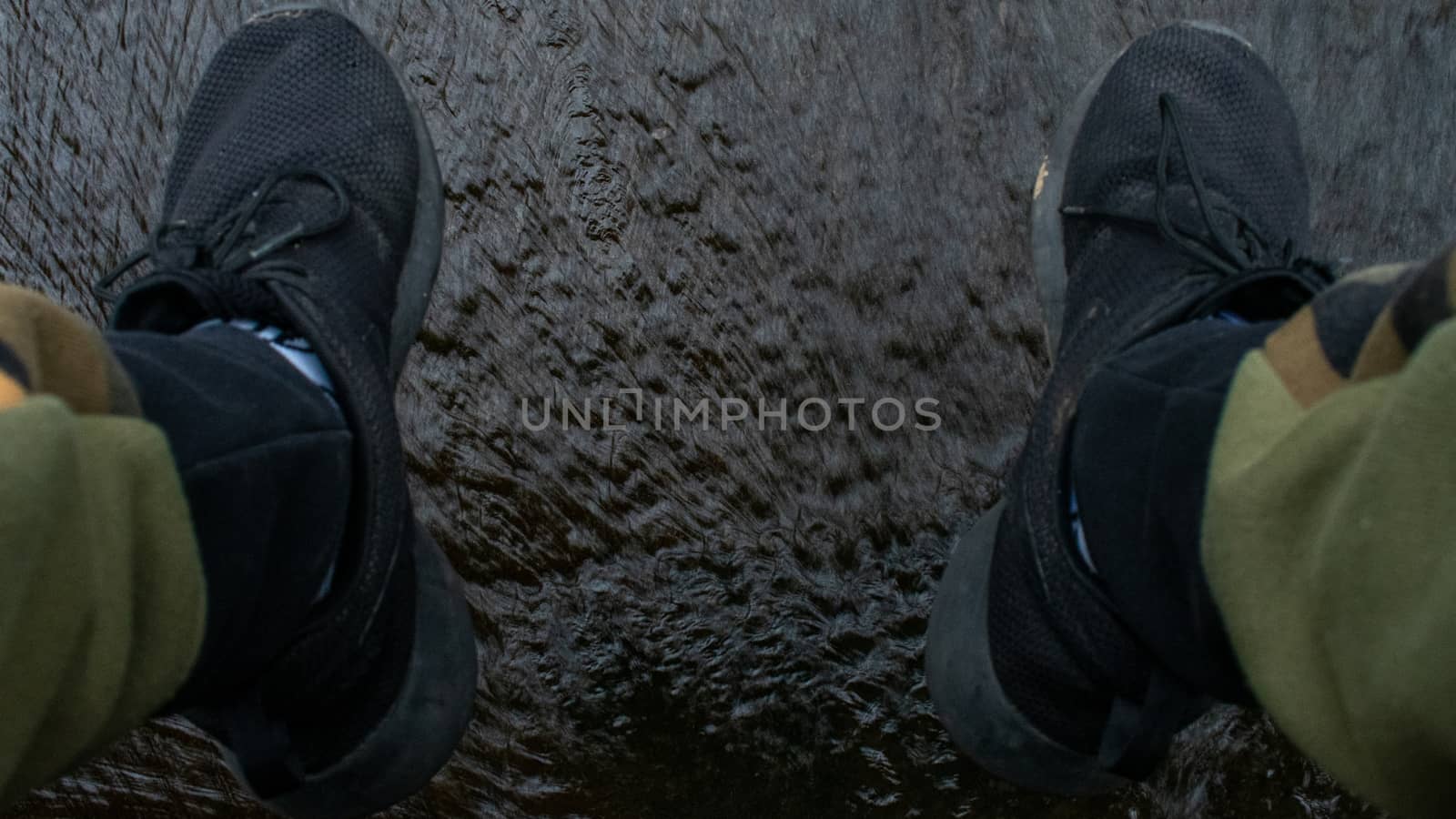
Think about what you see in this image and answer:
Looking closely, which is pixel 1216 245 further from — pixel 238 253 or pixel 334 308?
pixel 238 253

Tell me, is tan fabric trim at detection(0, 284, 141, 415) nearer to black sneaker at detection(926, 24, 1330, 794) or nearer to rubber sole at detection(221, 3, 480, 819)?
rubber sole at detection(221, 3, 480, 819)

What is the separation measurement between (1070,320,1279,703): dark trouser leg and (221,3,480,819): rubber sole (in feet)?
1.97

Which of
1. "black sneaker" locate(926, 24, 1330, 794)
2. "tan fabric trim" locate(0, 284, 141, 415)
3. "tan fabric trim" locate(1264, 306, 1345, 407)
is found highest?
"tan fabric trim" locate(0, 284, 141, 415)

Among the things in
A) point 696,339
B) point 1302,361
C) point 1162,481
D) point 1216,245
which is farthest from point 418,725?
point 1216,245

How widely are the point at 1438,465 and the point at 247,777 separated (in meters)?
0.84

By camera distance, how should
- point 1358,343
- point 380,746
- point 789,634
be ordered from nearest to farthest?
point 1358,343 < point 380,746 < point 789,634

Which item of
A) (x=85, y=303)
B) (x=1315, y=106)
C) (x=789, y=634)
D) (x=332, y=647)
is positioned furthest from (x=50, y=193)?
(x=1315, y=106)

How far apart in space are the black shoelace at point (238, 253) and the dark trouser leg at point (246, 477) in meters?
0.08

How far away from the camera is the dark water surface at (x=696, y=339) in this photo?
45.3 inches

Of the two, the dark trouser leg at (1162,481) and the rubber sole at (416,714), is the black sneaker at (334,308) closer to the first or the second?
the rubber sole at (416,714)

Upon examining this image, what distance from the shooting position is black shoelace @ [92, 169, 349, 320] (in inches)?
34.8

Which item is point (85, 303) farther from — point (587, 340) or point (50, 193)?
point (587, 340)

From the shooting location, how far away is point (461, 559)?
1.16 meters

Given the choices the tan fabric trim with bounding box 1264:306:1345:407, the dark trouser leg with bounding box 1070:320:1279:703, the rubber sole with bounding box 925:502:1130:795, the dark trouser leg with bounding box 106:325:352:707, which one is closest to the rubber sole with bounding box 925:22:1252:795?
the rubber sole with bounding box 925:502:1130:795
